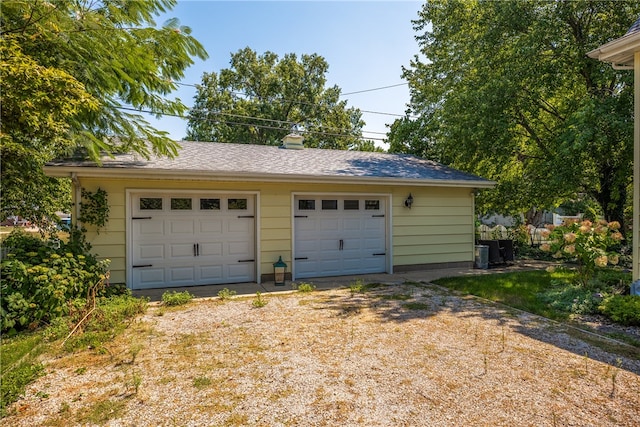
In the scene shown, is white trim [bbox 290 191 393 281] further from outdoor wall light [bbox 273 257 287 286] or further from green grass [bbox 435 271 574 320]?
green grass [bbox 435 271 574 320]

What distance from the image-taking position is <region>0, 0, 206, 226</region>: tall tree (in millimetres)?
4029

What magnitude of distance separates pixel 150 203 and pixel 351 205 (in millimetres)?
4156

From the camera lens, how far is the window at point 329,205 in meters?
7.96

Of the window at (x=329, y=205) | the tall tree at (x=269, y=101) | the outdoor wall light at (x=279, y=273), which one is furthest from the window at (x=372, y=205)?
the tall tree at (x=269, y=101)

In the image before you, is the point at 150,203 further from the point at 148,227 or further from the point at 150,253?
the point at 150,253

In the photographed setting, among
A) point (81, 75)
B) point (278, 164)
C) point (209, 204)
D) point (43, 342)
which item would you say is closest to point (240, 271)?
point (209, 204)

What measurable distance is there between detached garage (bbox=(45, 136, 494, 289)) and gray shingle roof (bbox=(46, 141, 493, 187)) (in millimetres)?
29

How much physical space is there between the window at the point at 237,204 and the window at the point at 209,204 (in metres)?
0.23

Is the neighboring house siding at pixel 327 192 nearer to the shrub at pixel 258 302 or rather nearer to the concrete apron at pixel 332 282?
the concrete apron at pixel 332 282

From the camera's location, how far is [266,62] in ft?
80.9

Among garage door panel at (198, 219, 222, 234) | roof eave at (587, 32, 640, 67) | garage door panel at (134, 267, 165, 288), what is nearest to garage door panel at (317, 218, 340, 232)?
garage door panel at (198, 219, 222, 234)

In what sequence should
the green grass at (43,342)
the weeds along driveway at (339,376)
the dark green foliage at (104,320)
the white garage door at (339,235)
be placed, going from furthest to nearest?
the white garage door at (339,235) → the dark green foliage at (104,320) → the green grass at (43,342) → the weeds along driveway at (339,376)

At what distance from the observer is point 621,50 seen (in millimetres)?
5348

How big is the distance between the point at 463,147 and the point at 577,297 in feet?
19.5
